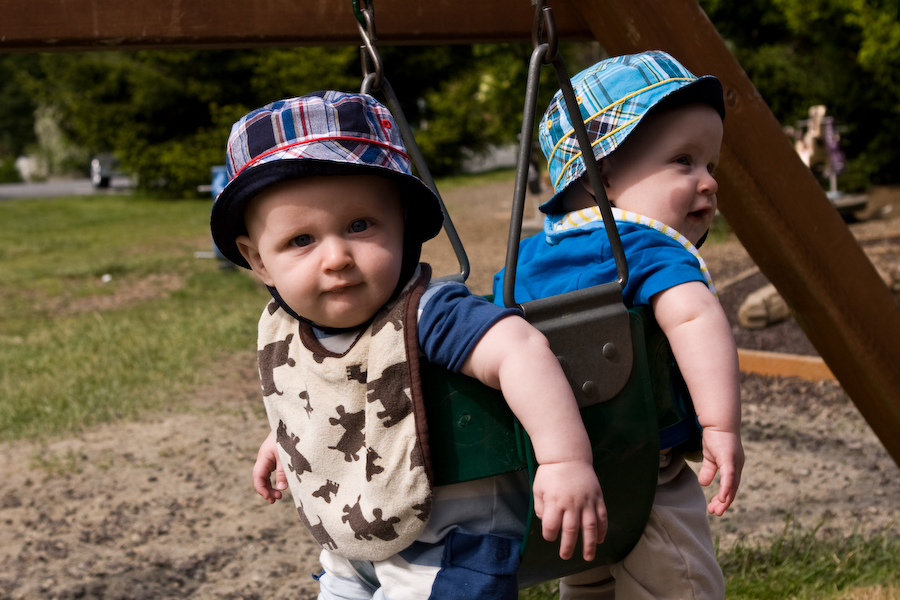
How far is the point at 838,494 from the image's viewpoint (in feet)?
11.7

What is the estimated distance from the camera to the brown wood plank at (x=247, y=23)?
1.88 metres

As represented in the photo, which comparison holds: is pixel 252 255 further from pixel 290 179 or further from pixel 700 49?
pixel 700 49

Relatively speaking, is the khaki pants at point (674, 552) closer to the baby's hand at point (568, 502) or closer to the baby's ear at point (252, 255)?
the baby's hand at point (568, 502)

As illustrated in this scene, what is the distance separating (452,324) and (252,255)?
41 cm

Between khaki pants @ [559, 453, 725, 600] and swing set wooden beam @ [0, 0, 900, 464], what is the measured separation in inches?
28.8

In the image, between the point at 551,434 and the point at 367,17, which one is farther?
the point at 367,17

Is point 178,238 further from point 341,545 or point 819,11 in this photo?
point 341,545

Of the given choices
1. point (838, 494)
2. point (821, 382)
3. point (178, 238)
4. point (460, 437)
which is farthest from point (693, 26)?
point (178, 238)

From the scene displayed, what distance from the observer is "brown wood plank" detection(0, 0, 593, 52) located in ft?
6.18

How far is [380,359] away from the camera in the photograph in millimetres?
1380

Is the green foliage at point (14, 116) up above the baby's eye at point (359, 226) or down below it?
below

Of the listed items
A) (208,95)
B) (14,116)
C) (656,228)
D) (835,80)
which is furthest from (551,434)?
(14,116)

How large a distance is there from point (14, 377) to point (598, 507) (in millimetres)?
5425

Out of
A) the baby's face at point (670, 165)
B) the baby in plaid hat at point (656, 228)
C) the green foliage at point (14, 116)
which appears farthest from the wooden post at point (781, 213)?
the green foliage at point (14, 116)
